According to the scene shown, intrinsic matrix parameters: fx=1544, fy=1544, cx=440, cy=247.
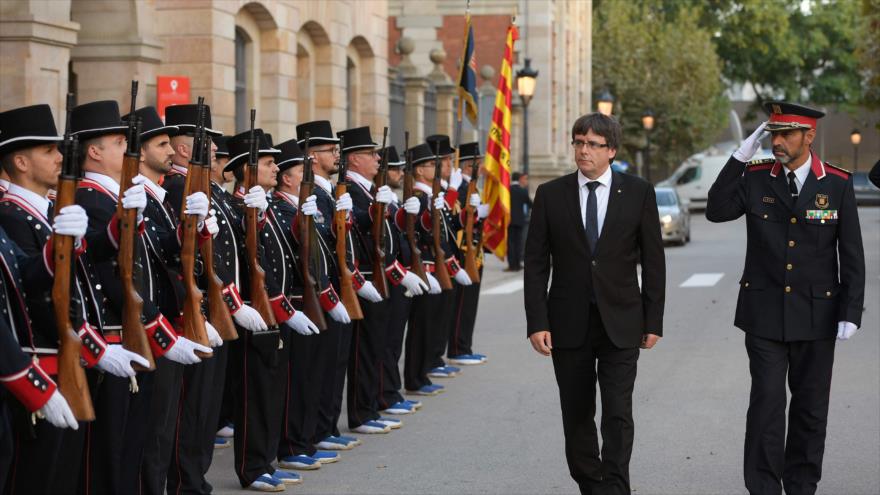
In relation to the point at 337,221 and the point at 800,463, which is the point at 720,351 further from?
the point at 800,463

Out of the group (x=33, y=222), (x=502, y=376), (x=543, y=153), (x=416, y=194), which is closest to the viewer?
(x=33, y=222)

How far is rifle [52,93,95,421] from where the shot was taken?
19.1 feet

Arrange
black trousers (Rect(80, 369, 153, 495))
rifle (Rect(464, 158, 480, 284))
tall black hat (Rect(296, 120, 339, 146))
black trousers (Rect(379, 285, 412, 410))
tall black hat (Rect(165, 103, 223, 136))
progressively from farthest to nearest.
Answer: rifle (Rect(464, 158, 480, 284)), black trousers (Rect(379, 285, 412, 410)), tall black hat (Rect(296, 120, 339, 146)), tall black hat (Rect(165, 103, 223, 136)), black trousers (Rect(80, 369, 153, 495))

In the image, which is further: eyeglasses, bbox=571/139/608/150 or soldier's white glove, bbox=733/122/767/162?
soldier's white glove, bbox=733/122/767/162

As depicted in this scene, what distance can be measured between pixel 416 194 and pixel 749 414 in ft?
17.8

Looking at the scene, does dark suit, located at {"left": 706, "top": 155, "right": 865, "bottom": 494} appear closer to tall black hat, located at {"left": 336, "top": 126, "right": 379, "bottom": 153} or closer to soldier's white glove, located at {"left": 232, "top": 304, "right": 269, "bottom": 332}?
soldier's white glove, located at {"left": 232, "top": 304, "right": 269, "bottom": 332}

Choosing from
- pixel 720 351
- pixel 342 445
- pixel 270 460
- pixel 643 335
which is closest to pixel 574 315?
Answer: pixel 643 335

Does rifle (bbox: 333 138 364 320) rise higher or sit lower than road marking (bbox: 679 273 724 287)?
higher

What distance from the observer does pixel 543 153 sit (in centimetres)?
4684

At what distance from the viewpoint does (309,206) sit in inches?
362

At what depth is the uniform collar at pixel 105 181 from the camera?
6.74 meters

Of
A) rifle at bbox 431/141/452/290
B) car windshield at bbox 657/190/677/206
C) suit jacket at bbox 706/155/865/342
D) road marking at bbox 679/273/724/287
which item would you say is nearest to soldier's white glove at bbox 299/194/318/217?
suit jacket at bbox 706/155/865/342

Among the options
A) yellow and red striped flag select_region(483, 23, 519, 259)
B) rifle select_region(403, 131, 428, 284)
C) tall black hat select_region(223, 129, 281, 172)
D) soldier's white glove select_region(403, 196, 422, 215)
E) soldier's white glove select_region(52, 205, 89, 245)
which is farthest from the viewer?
yellow and red striped flag select_region(483, 23, 519, 259)

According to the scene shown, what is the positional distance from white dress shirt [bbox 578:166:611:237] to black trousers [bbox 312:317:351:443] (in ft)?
8.42
